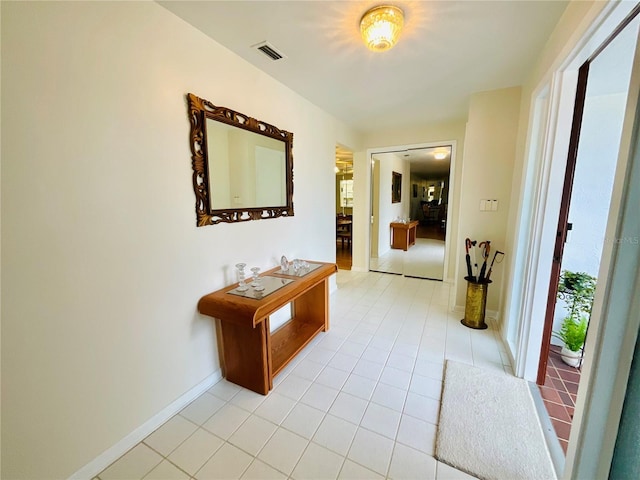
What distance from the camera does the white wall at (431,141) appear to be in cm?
369

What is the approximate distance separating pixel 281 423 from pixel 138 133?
1848mm

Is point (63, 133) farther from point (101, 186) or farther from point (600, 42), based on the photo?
point (600, 42)

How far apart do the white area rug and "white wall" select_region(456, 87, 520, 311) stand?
1355mm

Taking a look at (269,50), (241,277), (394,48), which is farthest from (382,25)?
(241,277)

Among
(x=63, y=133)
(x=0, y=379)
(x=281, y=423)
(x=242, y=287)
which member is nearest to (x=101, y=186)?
(x=63, y=133)

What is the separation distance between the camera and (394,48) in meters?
1.89

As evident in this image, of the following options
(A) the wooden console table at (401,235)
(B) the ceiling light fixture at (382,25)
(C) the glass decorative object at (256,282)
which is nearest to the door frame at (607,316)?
(B) the ceiling light fixture at (382,25)

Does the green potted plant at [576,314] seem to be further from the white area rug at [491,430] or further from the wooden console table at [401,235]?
the wooden console table at [401,235]

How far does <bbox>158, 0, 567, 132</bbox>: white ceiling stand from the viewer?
4.94 feet

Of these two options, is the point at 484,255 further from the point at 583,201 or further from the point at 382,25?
the point at 382,25

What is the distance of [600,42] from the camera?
1297 mm

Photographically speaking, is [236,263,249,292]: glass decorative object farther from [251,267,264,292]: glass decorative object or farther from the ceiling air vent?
the ceiling air vent

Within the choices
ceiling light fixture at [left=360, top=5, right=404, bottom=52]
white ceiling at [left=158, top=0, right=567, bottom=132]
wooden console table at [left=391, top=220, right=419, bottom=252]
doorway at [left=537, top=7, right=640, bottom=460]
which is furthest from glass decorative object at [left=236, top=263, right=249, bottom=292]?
wooden console table at [left=391, top=220, right=419, bottom=252]

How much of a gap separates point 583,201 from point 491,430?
194 cm
